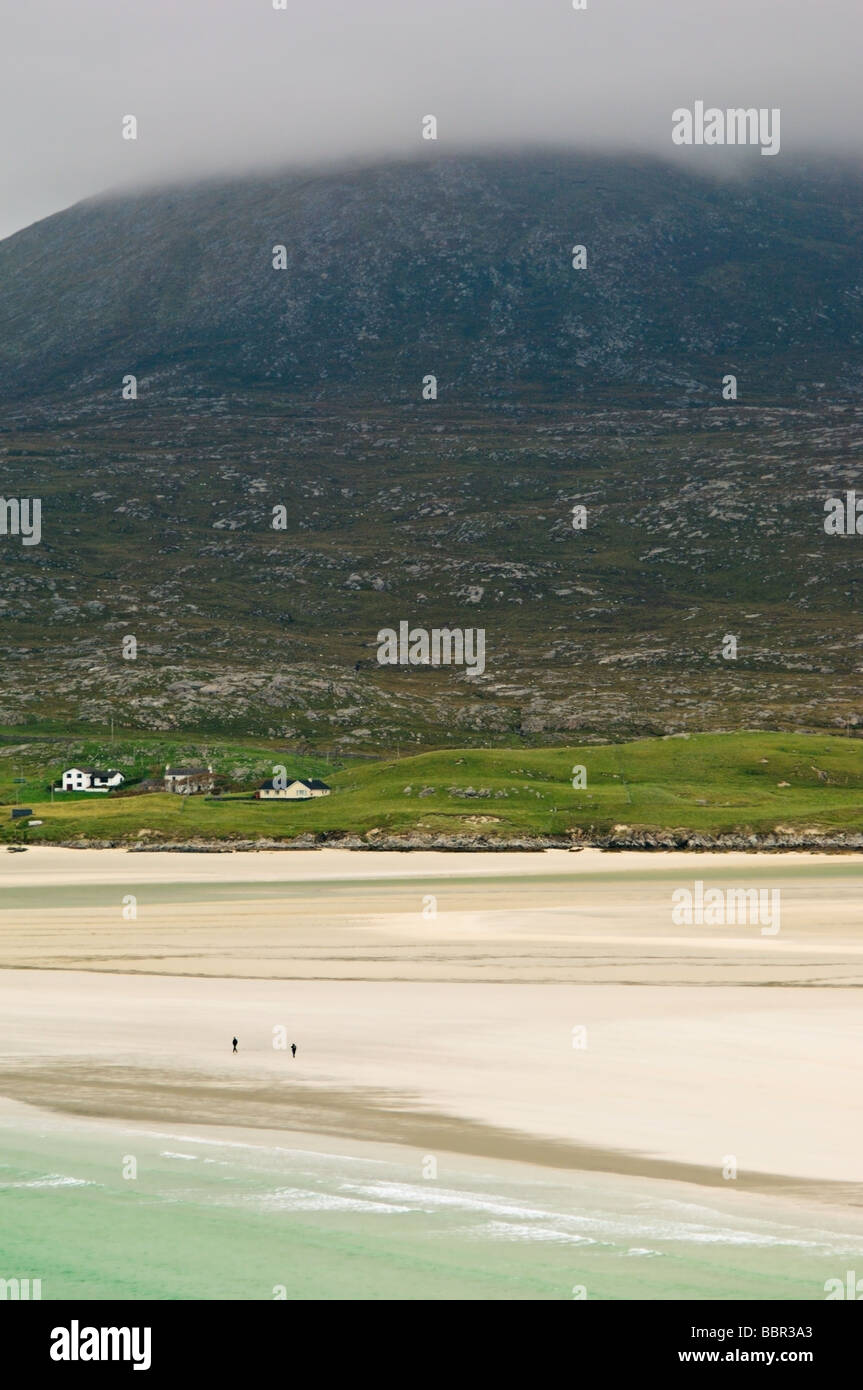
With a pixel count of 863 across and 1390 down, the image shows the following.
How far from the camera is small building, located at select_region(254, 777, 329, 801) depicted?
165 m

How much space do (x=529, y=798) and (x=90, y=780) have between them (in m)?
63.1

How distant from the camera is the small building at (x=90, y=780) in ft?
590

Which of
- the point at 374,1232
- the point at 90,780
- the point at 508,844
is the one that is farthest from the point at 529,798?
the point at 374,1232

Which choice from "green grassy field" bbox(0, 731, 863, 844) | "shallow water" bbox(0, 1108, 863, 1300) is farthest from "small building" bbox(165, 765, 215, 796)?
"shallow water" bbox(0, 1108, 863, 1300)

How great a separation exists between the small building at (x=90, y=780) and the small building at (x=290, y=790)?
24567mm

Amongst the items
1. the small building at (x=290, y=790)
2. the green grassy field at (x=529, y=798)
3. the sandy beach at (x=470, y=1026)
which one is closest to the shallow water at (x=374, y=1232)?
the sandy beach at (x=470, y=1026)

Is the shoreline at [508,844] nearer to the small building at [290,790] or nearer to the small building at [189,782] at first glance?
the small building at [290,790]

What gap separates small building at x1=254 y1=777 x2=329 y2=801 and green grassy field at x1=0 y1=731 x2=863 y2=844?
299 centimetres

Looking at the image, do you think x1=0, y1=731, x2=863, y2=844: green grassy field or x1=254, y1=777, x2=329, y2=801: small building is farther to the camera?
x1=254, y1=777, x2=329, y2=801: small building

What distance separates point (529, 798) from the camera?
491ft

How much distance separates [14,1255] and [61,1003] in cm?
2249

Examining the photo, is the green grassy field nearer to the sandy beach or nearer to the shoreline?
the shoreline
